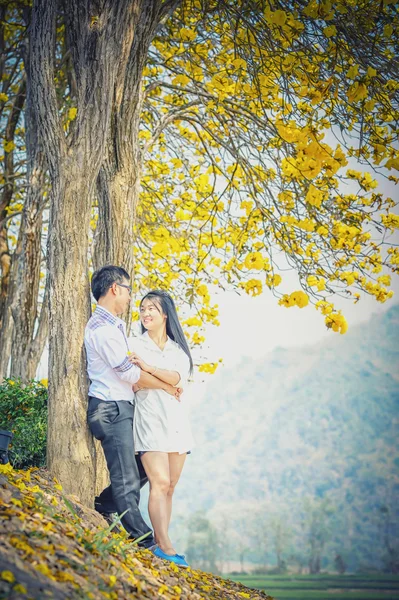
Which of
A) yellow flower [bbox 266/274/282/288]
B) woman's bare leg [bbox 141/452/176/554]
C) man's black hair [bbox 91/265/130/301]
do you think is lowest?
woman's bare leg [bbox 141/452/176/554]

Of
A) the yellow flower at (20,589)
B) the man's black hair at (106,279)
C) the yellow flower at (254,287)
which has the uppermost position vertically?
the yellow flower at (254,287)

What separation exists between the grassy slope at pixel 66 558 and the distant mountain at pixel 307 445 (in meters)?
54.2

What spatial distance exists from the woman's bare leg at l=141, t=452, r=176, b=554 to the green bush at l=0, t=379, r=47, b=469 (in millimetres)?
816

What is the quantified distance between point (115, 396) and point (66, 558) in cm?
138

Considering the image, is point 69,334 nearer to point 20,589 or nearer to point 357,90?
point 20,589

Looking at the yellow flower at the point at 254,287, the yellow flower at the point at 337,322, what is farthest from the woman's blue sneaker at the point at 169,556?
the yellow flower at the point at 254,287

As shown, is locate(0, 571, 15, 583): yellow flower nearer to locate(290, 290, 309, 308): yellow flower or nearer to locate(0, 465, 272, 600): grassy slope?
locate(0, 465, 272, 600): grassy slope

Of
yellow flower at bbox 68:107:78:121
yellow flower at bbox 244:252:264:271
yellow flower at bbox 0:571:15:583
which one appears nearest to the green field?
yellow flower at bbox 68:107:78:121

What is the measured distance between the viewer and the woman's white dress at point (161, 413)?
420 cm

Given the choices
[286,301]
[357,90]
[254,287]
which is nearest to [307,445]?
[254,287]

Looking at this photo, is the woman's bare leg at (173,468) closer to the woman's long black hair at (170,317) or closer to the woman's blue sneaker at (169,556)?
the woman's blue sneaker at (169,556)

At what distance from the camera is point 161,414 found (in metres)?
4.23

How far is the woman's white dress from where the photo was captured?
13.8 ft

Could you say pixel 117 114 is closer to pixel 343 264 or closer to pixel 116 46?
pixel 116 46
